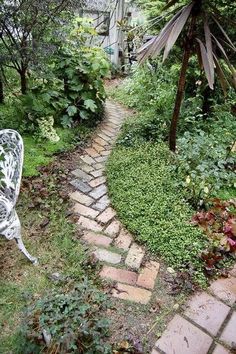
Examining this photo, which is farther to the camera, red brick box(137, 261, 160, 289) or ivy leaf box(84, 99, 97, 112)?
ivy leaf box(84, 99, 97, 112)

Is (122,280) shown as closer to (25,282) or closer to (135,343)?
(135,343)

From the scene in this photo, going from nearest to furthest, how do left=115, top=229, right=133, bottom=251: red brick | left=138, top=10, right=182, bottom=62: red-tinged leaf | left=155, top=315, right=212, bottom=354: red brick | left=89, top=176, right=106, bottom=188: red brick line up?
1. left=155, top=315, right=212, bottom=354: red brick
2. left=115, top=229, right=133, bottom=251: red brick
3. left=138, top=10, right=182, bottom=62: red-tinged leaf
4. left=89, top=176, right=106, bottom=188: red brick

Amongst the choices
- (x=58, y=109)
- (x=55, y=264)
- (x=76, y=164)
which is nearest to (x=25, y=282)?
(x=55, y=264)

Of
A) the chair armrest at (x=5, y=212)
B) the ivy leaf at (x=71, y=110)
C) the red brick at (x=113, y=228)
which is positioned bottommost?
the red brick at (x=113, y=228)

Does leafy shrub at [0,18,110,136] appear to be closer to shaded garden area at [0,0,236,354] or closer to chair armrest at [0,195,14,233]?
shaded garden area at [0,0,236,354]

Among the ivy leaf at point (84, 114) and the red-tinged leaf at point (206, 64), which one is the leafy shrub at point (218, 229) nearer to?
the red-tinged leaf at point (206, 64)

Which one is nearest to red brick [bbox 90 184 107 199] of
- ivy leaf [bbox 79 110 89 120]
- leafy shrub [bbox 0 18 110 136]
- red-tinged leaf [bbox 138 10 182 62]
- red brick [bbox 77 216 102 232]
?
red brick [bbox 77 216 102 232]

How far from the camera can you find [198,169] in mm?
2865

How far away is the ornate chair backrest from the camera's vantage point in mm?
2232

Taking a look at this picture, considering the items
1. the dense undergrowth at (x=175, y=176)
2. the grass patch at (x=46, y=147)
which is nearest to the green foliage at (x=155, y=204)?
the dense undergrowth at (x=175, y=176)

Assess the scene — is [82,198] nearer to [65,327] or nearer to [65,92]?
[65,327]

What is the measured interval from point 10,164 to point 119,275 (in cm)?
107

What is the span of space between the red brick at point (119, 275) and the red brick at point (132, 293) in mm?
44

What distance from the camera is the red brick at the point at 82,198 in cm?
282
